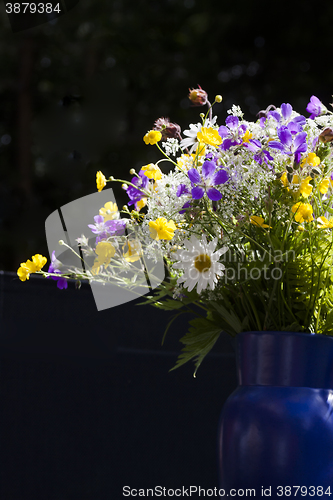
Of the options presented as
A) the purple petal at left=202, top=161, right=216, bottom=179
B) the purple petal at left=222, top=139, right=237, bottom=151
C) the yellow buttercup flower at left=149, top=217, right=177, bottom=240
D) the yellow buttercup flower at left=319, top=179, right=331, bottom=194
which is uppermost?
the purple petal at left=222, top=139, right=237, bottom=151

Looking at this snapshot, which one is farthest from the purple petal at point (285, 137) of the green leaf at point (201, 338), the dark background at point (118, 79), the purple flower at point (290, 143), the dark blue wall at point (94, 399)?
the dark background at point (118, 79)

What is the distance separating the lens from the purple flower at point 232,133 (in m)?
0.48

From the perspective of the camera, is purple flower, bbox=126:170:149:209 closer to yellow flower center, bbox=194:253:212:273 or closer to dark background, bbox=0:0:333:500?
yellow flower center, bbox=194:253:212:273

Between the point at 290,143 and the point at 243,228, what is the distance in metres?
0.10

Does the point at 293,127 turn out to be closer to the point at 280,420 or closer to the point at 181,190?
the point at 181,190

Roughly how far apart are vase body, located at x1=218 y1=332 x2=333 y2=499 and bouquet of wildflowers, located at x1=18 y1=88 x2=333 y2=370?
0.09 ft

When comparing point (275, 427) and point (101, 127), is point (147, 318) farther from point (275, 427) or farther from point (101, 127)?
point (101, 127)

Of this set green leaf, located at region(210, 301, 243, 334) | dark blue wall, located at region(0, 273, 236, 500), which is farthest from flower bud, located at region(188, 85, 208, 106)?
dark blue wall, located at region(0, 273, 236, 500)

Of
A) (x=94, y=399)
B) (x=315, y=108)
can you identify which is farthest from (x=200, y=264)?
(x=94, y=399)

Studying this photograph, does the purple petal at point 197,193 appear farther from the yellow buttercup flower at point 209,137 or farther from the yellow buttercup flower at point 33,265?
the yellow buttercup flower at point 33,265

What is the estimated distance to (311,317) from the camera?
48cm

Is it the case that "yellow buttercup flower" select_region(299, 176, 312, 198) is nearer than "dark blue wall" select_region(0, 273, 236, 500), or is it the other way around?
"yellow buttercup flower" select_region(299, 176, 312, 198)

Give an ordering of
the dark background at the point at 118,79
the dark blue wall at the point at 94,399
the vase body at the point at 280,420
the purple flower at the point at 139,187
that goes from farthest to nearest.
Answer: the dark background at the point at 118,79, the dark blue wall at the point at 94,399, the purple flower at the point at 139,187, the vase body at the point at 280,420

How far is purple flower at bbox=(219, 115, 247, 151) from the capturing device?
19.0 inches
